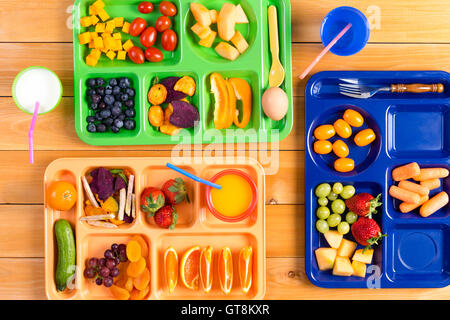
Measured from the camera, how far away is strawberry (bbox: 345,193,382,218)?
149cm

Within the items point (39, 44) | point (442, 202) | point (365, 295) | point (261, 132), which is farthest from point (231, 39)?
point (365, 295)

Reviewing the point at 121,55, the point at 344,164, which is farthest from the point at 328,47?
the point at 121,55

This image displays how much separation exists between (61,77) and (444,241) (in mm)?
1533

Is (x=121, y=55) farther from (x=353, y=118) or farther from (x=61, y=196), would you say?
(x=353, y=118)

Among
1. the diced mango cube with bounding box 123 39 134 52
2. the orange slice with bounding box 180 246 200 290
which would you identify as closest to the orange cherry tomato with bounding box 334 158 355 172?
the orange slice with bounding box 180 246 200 290

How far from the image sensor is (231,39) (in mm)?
1508

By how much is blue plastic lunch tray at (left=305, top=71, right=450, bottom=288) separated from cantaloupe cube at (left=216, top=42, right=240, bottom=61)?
0.29m

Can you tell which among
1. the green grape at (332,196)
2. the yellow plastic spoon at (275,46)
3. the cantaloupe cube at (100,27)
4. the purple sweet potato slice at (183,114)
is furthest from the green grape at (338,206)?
the cantaloupe cube at (100,27)

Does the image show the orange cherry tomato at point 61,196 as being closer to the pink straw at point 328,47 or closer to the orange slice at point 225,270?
the orange slice at point 225,270

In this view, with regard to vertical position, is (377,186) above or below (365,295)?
above

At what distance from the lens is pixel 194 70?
1.49 m

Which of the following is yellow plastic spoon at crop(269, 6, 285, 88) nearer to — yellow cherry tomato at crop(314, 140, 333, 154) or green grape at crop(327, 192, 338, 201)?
yellow cherry tomato at crop(314, 140, 333, 154)

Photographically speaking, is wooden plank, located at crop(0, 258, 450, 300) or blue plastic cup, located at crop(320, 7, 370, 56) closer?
blue plastic cup, located at crop(320, 7, 370, 56)

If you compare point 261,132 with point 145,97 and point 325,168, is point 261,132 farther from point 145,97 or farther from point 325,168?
point 145,97
